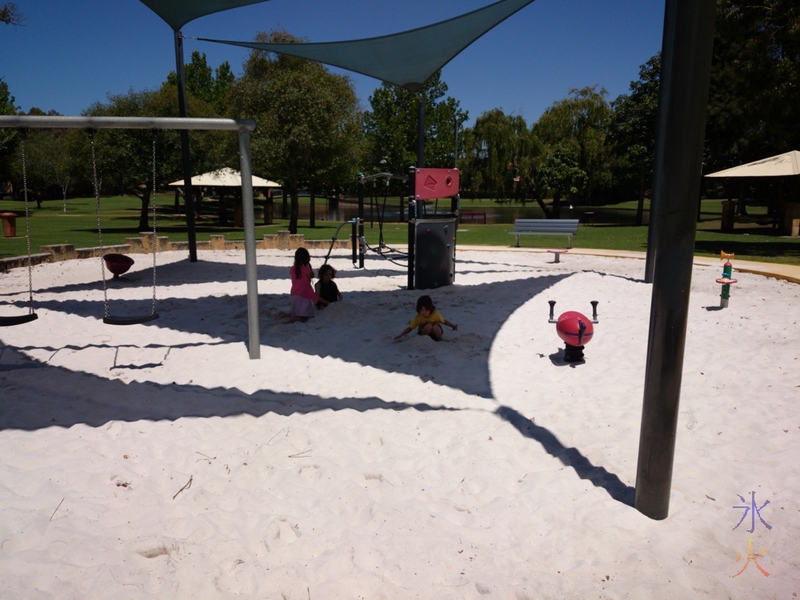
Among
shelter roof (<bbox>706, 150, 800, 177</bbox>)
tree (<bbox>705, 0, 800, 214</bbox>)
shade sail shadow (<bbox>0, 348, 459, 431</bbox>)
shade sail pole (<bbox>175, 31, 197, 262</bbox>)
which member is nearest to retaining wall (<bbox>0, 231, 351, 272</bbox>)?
shade sail pole (<bbox>175, 31, 197, 262</bbox>)

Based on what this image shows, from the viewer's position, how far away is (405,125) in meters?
37.8

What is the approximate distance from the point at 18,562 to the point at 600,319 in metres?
6.82

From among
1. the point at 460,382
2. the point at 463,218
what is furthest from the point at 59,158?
the point at 460,382

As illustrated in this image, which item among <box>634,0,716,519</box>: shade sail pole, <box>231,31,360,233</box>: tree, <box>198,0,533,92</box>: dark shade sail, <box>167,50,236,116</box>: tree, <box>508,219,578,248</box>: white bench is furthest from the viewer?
<box>167,50,236,116</box>: tree

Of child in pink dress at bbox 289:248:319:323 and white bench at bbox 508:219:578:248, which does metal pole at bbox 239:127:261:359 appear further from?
white bench at bbox 508:219:578:248

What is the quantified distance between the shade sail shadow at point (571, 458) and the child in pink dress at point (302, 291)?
363 cm

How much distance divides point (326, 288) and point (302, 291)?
70 cm

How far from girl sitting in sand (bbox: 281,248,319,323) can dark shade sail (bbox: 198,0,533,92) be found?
12.8ft

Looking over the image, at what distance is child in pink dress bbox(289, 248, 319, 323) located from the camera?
7.65 m

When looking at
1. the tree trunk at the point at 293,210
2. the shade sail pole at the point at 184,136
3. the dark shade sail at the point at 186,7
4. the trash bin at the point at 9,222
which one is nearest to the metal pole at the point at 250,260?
the dark shade sail at the point at 186,7

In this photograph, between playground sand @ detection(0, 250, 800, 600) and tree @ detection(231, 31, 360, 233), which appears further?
tree @ detection(231, 31, 360, 233)

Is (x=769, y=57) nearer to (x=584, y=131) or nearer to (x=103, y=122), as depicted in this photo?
(x=103, y=122)

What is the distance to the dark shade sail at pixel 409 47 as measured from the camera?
8.96 meters

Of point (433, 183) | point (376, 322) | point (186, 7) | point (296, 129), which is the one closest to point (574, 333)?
point (376, 322)
